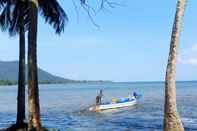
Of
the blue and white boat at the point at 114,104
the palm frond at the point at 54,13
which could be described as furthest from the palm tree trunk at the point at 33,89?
the blue and white boat at the point at 114,104

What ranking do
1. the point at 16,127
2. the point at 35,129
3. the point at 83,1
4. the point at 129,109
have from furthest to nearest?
the point at 129,109
the point at 16,127
the point at 35,129
the point at 83,1

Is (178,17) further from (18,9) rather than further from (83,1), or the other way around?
(18,9)

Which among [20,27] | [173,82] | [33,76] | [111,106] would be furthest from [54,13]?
[111,106]

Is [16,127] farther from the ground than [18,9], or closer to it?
closer to it

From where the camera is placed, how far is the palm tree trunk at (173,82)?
1280 centimetres

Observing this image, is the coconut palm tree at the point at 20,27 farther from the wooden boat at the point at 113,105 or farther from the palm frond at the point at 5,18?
the wooden boat at the point at 113,105

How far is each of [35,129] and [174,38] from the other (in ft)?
23.6

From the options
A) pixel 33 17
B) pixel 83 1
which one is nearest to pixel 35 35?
pixel 33 17

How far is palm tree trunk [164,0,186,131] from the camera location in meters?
12.8

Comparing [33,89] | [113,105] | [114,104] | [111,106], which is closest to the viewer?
[33,89]

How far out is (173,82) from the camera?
12.9 meters

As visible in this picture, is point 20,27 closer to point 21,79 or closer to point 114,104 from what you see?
point 21,79

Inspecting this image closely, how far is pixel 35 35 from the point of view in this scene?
1823 centimetres

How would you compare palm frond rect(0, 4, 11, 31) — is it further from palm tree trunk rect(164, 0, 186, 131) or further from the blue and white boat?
the blue and white boat
